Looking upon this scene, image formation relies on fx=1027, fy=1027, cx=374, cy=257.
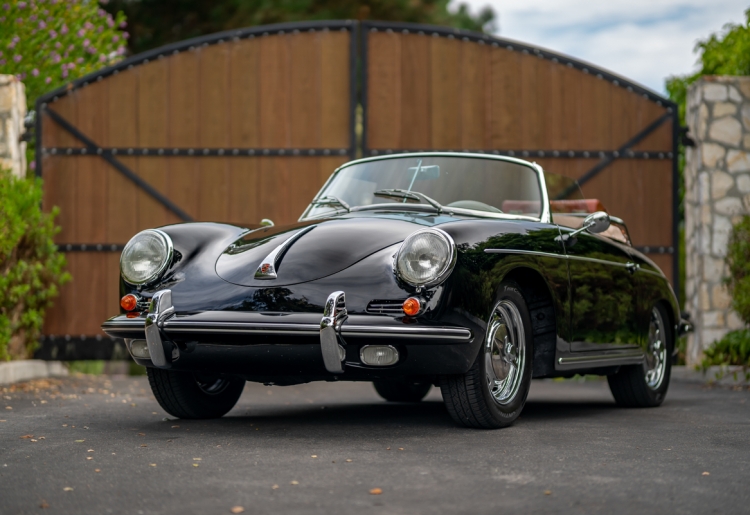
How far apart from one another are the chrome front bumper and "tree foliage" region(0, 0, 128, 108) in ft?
23.2

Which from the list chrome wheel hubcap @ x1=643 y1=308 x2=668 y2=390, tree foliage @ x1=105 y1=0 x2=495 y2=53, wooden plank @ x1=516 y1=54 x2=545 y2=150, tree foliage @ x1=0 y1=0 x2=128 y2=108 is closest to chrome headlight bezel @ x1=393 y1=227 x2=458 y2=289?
chrome wheel hubcap @ x1=643 y1=308 x2=668 y2=390

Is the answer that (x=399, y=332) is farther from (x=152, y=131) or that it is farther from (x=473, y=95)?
(x=152, y=131)

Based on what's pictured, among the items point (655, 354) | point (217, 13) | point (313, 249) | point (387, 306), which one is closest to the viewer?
point (387, 306)

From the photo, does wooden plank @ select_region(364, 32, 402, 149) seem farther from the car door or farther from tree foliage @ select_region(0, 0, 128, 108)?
the car door

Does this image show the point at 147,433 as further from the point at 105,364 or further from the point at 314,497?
the point at 105,364

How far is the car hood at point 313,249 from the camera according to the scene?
476 centimetres

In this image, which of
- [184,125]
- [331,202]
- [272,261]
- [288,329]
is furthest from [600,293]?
[184,125]

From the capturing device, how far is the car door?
18.6ft

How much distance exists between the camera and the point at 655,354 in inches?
272

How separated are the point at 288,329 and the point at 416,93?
655 centimetres

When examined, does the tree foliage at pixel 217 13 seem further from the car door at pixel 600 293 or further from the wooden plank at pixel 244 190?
the car door at pixel 600 293

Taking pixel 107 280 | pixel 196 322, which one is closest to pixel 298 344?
pixel 196 322

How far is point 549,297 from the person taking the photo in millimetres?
5383

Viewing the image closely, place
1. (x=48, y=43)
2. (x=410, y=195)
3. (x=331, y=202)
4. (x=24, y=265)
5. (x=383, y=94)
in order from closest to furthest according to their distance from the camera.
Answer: (x=410, y=195)
(x=331, y=202)
(x=24, y=265)
(x=383, y=94)
(x=48, y=43)
